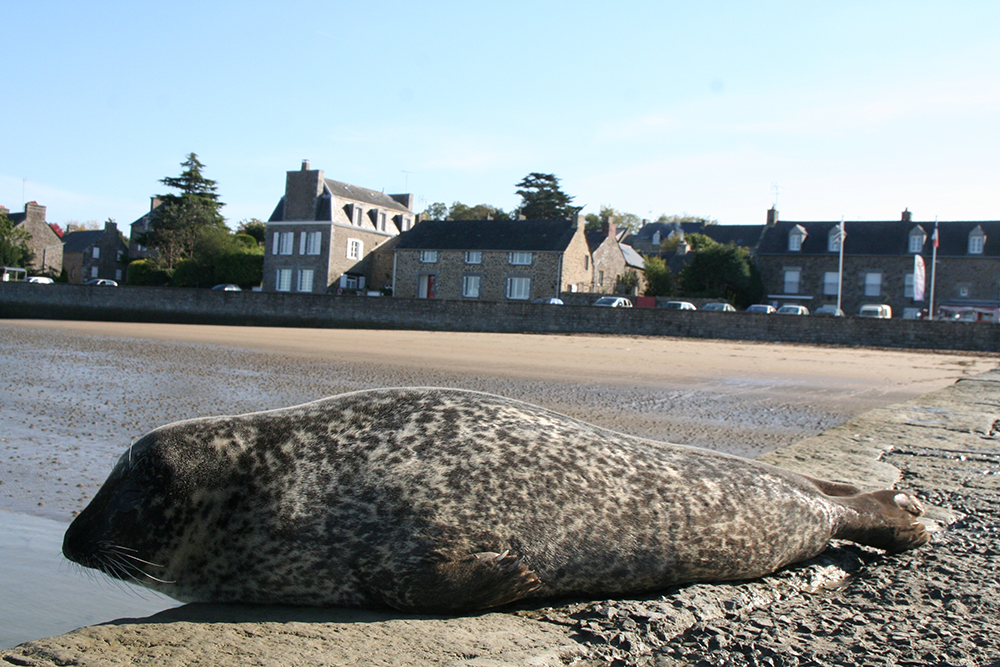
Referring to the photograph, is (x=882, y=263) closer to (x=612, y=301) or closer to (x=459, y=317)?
(x=612, y=301)

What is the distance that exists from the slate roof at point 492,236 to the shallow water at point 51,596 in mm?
49717

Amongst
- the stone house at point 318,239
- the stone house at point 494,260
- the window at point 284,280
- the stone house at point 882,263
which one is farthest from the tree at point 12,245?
the stone house at point 882,263

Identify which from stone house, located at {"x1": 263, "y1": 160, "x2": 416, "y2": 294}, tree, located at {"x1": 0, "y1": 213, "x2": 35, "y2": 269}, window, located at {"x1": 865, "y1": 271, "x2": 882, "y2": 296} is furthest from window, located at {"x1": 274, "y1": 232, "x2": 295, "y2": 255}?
window, located at {"x1": 865, "y1": 271, "x2": 882, "y2": 296}

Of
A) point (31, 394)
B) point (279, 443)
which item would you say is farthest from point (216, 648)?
point (31, 394)

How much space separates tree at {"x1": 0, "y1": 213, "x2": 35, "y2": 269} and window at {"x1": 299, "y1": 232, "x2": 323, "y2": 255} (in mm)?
33953

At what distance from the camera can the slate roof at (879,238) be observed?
53.5 metres

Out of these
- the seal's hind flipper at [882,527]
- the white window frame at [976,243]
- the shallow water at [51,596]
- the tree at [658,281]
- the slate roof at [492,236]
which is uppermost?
the white window frame at [976,243]

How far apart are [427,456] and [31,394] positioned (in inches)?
295

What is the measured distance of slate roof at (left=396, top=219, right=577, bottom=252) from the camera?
176ft

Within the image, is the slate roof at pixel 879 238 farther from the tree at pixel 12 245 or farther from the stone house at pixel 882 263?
the tree at pixel 12 245

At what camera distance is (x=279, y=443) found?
264 centimetres

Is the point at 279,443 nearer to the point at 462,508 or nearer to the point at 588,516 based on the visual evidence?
the point at 462,508

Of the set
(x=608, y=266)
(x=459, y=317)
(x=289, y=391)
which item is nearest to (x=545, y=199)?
(x=608, y=266)

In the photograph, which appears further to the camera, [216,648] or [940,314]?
[940,314]
